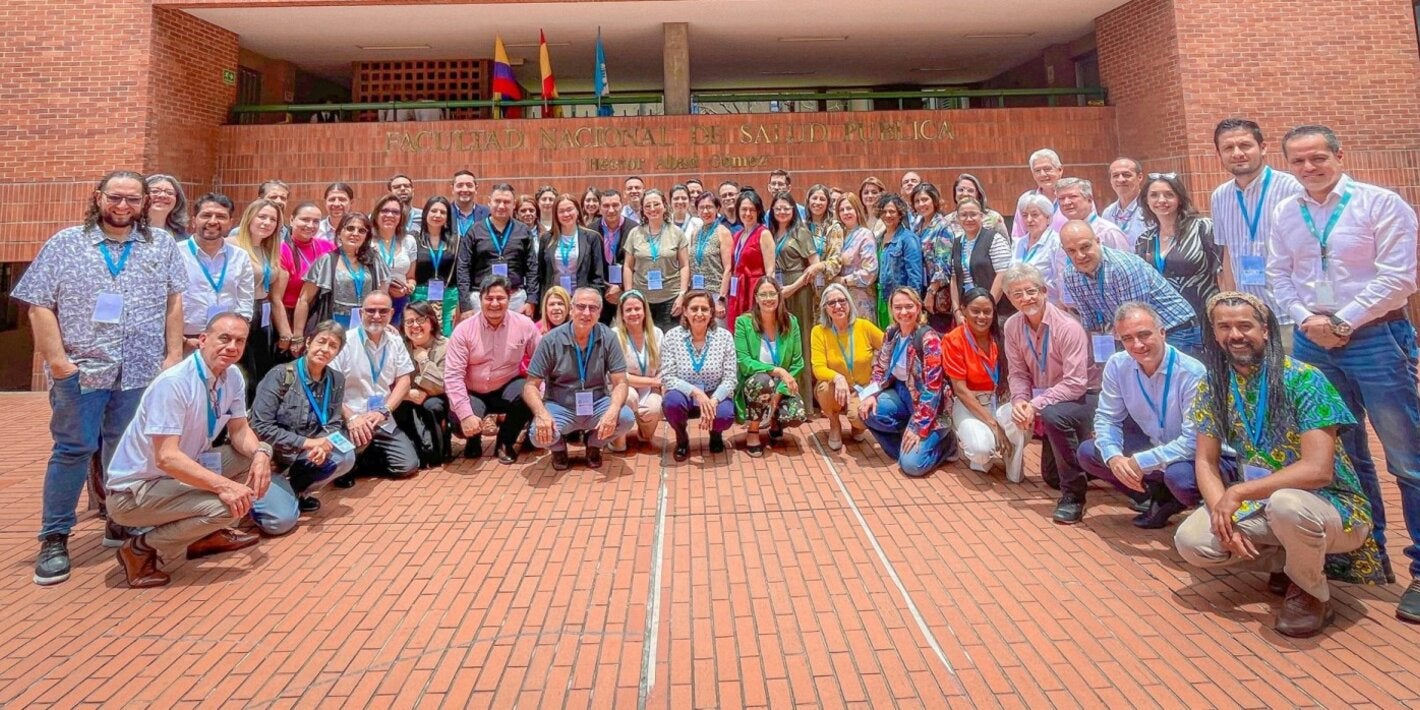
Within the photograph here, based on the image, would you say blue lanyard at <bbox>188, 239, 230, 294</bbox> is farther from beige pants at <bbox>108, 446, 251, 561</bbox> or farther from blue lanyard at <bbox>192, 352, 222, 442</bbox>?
beige pants at <bbox>108, 446, 251, 561</bbox>

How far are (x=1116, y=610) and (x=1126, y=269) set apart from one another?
6.15ft

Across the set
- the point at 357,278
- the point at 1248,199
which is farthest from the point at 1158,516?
the point at 357,278

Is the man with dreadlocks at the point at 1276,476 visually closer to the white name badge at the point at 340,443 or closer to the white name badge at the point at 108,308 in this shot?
the white name badge at the point at 340,443

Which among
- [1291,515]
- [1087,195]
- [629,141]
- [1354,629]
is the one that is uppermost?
[629,141]

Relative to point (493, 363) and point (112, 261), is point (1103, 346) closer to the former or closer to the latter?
point (493, 363)

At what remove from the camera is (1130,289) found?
364 cm

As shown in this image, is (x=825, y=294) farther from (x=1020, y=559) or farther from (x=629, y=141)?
(x=629, y=141)

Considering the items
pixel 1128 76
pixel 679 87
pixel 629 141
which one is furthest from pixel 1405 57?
pixel 629 141

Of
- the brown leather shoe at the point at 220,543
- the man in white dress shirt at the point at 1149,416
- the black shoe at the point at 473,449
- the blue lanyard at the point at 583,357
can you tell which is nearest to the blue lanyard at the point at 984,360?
the man in white dress shirt at the point at 1149,416

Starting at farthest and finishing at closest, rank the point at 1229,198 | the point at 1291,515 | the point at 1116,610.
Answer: the point at 1229,198 → the point at 1116,610 → the point at 1291,515

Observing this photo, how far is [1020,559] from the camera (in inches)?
123

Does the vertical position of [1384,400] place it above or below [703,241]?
below

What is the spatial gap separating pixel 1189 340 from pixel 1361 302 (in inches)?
40.0

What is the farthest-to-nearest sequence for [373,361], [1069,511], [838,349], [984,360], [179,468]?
[838,349] < [373,361] < [984,360] < [1069,511] < [179,468]
